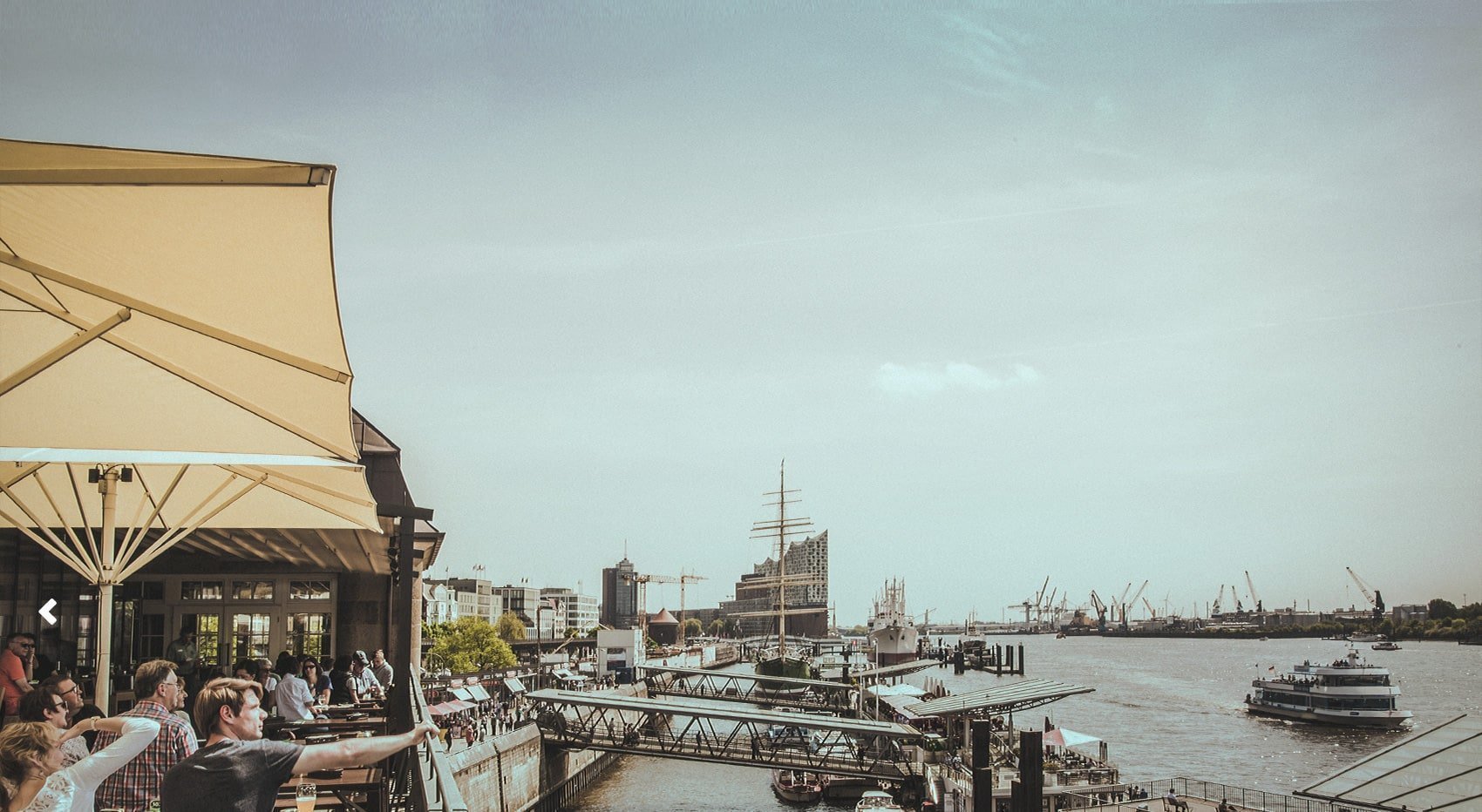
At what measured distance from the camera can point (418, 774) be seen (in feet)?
19.5

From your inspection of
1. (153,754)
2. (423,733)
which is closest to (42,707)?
(153,754)

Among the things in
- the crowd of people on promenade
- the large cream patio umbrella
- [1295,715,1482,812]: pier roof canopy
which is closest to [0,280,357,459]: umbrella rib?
the large cream patio umbrella

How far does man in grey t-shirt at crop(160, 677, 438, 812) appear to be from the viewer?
11.9 ft

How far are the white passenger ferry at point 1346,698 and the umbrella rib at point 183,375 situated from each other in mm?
77355

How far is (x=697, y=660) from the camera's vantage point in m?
127

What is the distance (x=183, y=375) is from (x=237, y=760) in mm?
3421

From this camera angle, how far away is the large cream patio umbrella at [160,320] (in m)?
4.40

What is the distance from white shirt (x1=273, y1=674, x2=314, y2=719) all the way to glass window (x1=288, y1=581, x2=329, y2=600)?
350 inches

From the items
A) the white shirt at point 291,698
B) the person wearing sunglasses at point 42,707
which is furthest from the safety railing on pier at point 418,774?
the person wearing sunglasses at point 42,707

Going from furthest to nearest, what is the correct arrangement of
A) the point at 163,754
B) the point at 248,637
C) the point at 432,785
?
the point at 248,637 < the point at 432,785 < the point at 163,754

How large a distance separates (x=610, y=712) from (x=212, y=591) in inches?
1600

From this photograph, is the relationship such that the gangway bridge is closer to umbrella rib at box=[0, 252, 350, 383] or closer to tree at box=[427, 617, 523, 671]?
umbrella rib at box=[0, 252, 350, 383]

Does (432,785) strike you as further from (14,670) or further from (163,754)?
(14,670)

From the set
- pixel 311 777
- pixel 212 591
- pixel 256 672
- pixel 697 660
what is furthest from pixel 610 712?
pixel 697 660
